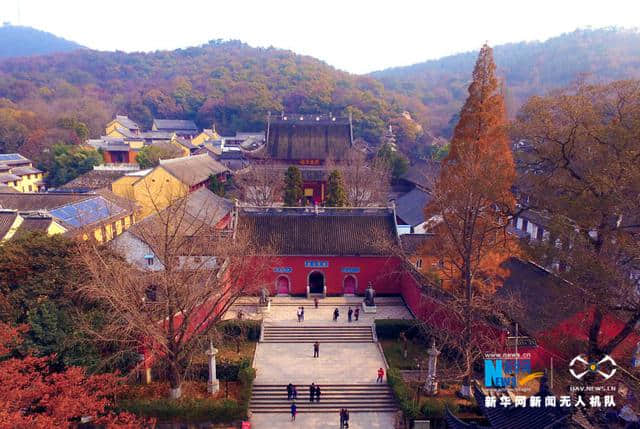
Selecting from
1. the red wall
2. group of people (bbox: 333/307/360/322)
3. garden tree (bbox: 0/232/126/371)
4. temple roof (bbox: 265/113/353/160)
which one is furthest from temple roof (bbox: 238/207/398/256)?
temple roof (bbox: 265/113/353/160)

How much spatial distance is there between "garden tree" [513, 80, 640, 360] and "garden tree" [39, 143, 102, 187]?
146ft

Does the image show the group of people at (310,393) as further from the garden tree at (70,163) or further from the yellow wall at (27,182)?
the yellow wall at (27,182)

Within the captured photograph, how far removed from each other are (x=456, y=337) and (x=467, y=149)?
712 centimetres

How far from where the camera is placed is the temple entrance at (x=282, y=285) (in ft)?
72.4

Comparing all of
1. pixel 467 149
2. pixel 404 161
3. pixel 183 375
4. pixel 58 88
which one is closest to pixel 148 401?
pixel 183 375

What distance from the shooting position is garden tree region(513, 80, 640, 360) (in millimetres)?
11266

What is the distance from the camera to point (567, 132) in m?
12.9

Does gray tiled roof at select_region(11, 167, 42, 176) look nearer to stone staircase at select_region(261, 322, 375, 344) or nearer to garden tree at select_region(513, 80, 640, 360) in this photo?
stone staircase at select_region(261, 322, 375, 344)

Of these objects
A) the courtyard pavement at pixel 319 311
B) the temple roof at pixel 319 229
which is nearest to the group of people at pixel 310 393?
the courtyard pavement at pixel 319 311

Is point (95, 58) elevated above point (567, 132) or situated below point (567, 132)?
above

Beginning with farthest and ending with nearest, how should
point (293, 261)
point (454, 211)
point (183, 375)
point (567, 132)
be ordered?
1. point (293, 261)
2. point (454, 211)
3. point (183, 375)
4. point (567, 132)

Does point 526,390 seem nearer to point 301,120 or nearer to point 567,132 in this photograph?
point 567,132

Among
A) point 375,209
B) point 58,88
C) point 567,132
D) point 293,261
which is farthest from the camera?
point 58,88

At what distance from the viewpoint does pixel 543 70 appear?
94.6 m
